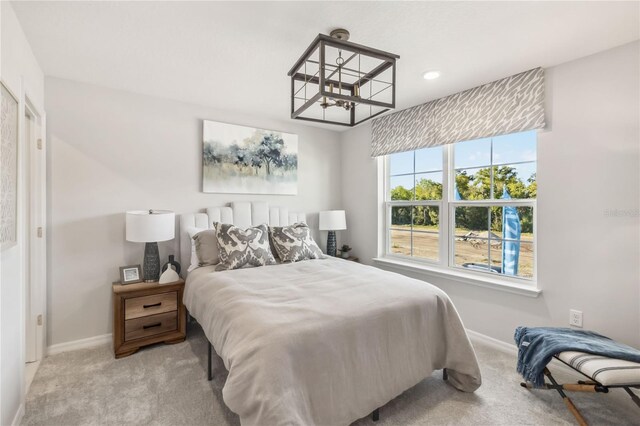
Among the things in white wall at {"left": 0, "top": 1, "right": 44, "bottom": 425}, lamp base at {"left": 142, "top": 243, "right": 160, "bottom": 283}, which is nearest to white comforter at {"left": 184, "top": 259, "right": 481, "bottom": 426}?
lamp base at {"left": 142, "top": 243, "right": 160, "bottom": 283}

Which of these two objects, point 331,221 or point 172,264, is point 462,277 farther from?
point 172,264

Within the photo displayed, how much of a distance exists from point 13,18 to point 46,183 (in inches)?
52.9

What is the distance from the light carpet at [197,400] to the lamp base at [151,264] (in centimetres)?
70

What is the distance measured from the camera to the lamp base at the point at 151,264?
2756 mm

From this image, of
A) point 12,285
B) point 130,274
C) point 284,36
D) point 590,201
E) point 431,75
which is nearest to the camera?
point 12,285

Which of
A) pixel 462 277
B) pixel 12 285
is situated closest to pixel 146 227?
pixel 12 285

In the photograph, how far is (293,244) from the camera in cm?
302

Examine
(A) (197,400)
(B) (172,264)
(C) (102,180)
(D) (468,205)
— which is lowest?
(A) (197,400)

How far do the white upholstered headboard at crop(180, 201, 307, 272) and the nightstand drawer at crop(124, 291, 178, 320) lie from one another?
369 millimetres

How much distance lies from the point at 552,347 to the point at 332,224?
2522 millimetres

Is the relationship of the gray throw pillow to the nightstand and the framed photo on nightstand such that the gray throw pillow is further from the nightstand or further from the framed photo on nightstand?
the framed photo on nightstand

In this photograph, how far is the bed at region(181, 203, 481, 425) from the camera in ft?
4.54

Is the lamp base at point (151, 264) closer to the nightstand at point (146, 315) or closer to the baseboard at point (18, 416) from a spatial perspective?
the nightstand at point (146, 315)

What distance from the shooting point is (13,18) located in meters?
1.73
